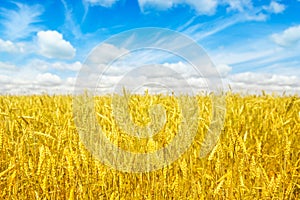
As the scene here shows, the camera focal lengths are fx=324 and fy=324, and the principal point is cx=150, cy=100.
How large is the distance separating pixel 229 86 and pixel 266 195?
303cm

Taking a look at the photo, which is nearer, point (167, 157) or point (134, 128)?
point (167, 157)

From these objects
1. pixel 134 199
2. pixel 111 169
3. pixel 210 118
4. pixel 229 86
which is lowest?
pixel 134 199

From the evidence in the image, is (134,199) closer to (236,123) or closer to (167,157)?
(167,157)

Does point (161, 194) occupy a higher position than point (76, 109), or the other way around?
point (76, 109)

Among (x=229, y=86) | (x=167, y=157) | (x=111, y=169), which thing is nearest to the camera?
(x=111, y=169)

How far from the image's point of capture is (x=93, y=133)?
95.0 inches

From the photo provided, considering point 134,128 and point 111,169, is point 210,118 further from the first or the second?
point 111,169

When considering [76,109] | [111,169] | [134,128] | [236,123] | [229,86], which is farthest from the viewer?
[229,86]

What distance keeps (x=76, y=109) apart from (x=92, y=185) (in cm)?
175

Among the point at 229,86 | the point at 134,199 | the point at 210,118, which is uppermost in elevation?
the point at 229,86

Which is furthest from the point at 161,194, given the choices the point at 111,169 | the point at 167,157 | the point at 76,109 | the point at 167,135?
the point at 76,109

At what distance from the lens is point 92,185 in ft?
5.73

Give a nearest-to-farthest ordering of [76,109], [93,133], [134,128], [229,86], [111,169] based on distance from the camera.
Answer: [111,169], [93,133], [134,128], [76,109], [229,86]

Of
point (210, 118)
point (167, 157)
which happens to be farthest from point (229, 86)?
point (167, 157)
